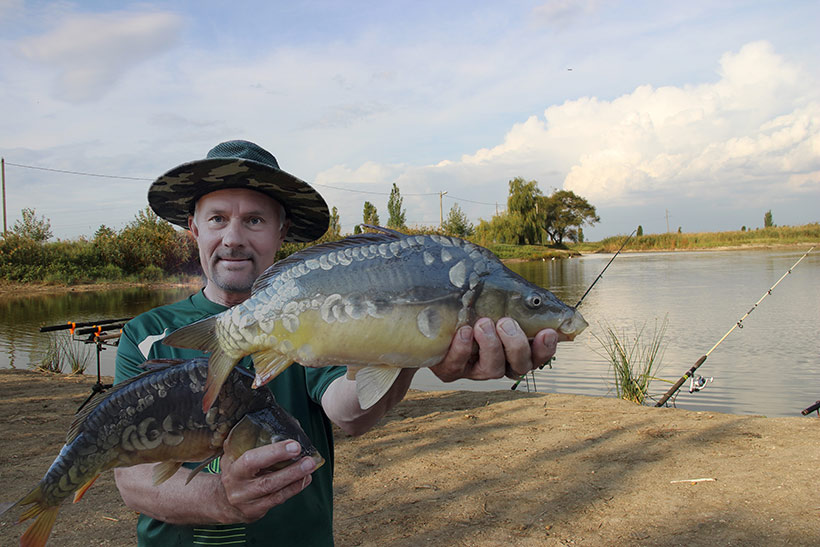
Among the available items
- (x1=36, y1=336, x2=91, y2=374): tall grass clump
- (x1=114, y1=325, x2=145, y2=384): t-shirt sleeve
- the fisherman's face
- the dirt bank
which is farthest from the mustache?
(x1=36, y1=336, x2=91, y2=374): tall grass clump

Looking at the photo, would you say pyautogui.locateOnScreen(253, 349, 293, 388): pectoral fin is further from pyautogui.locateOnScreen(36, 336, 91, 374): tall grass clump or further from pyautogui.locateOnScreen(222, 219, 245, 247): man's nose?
pyautogui.locateOnScreen(36, 336, 91, 374): tall grass clump

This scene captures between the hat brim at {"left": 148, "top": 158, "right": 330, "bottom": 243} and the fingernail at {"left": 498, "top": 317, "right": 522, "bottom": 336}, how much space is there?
3.73ft

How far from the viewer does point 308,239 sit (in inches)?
125

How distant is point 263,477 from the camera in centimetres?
178

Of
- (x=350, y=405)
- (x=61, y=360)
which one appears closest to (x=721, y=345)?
(x=350, y=405)

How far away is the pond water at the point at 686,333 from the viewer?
36.0 feet

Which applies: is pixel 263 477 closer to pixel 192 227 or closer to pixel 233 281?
pixel 233 281

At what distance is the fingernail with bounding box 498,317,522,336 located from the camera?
187 cm

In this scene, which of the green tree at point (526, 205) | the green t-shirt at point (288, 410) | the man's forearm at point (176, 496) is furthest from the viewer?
the green tree at point (526, 205)

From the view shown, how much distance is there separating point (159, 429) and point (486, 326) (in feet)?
3.45

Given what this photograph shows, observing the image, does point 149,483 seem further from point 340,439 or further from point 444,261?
point 340,439

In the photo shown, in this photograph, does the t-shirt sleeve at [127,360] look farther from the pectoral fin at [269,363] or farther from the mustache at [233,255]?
the pectoral fin at [269,363]

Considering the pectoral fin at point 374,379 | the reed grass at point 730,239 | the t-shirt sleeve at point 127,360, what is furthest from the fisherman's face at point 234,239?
the reed grass at point 730,239

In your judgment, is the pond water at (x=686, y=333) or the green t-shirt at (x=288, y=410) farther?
the pond water at (x=686, y=333)
